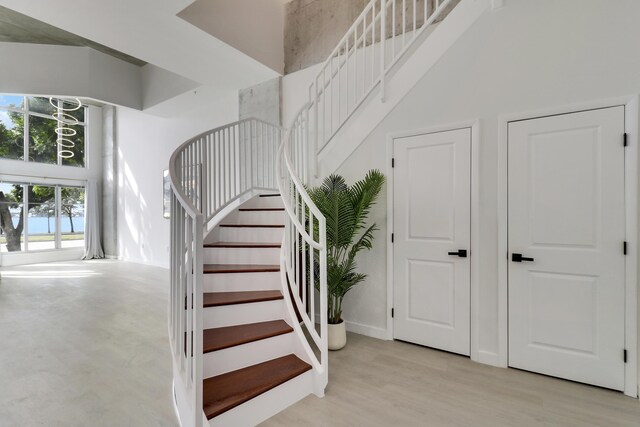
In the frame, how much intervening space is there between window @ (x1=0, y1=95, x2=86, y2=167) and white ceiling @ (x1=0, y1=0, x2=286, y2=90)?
5.10m

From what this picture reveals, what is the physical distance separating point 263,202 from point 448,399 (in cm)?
302

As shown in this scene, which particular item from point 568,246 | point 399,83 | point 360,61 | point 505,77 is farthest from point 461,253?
point 360,61

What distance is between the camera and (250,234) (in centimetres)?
A: 354

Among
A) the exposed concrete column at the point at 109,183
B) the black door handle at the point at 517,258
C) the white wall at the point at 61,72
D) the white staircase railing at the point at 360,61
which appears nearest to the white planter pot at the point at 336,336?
the black door handle at the point at 517,258

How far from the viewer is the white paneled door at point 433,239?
288cm

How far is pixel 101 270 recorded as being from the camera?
23.9ft

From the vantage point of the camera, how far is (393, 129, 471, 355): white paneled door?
9.44 feet

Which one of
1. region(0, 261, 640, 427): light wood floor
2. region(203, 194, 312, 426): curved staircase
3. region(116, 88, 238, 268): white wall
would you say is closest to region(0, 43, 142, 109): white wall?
region(116, 88, 238, 268): white wall

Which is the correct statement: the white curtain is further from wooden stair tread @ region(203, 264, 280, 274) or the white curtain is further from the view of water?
wooden stair tread @ region(203, 264, 280, 274)

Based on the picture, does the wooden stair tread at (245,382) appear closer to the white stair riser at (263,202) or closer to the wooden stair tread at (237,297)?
the wooden stair tread at (237,297)

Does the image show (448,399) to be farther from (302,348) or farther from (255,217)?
(255,217)

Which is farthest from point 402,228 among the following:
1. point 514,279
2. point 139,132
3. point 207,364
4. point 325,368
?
point 139,132

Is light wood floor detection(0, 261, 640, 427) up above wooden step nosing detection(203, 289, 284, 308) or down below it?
below

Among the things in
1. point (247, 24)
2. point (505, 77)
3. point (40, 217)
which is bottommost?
point (40, 217)
